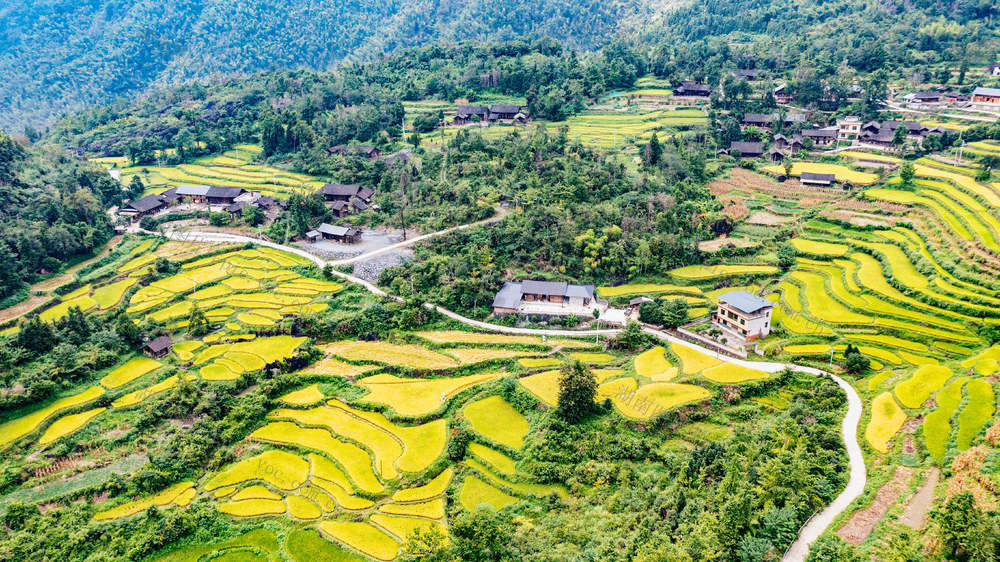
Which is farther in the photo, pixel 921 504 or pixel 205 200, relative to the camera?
pixel 205 200

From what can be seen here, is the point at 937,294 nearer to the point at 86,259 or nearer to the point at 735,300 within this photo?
the point at 735,300

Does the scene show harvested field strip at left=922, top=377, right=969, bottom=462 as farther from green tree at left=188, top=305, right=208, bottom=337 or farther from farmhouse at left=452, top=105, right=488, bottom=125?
farmhouse at left=452, top=105, right=488, bottom=125

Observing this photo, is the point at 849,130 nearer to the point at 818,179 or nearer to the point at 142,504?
the point at 818,179

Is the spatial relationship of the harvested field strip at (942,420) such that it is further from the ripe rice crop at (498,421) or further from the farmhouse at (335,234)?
the farmhouse at (335,234)

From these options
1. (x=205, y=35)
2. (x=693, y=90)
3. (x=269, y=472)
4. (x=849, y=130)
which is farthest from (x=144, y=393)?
(x=205, y=35)

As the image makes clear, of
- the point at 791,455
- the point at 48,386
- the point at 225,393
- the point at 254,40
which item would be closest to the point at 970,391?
the point at 791,455

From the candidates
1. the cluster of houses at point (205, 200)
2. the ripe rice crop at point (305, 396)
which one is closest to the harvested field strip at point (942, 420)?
the ripe rice crop at point (305, 396)

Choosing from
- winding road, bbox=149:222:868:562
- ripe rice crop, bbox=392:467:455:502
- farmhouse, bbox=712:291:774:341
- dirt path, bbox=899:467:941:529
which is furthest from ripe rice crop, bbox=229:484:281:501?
farmhouse, bbox=712:291:774:341
